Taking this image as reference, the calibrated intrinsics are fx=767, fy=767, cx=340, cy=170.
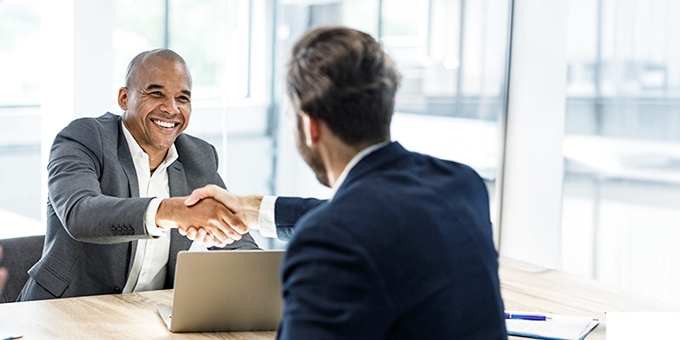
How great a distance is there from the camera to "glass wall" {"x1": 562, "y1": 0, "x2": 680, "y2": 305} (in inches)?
153

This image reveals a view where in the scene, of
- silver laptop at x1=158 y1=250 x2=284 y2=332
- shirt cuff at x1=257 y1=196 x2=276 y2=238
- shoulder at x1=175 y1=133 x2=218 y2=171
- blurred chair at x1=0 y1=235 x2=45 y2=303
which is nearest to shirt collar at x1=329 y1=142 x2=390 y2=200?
silver laptop at x1=158 y1=250 x2=284 y2=332

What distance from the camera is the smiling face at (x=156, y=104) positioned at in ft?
8.23

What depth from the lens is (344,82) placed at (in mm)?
→ 1215

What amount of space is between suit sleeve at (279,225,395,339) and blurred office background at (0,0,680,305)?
127 inches

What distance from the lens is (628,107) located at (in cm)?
405

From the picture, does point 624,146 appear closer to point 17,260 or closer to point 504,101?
point 504,101

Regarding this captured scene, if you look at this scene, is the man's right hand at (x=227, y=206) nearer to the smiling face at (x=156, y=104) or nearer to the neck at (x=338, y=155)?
the smiling face at (x=156, y=104)

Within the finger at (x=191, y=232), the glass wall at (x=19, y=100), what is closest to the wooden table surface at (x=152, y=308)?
the finger at (x=191, y=232)

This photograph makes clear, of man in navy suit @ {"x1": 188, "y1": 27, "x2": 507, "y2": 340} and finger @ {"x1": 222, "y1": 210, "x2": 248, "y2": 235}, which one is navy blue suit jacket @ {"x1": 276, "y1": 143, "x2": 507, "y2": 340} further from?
finger @ {"x1": 222, "y1": 210, "x2": 248, "y2": 235}

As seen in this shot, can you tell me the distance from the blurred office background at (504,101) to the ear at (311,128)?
3.06 metres

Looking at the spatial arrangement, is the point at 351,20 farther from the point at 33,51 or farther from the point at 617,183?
the point at 33,51

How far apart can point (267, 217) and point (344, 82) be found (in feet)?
2.97

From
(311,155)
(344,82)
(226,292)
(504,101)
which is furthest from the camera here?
(504,101)

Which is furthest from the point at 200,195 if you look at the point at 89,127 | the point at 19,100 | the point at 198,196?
the point at 19,100
